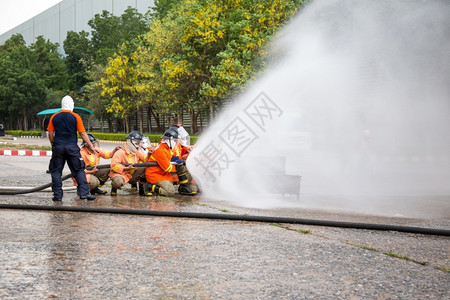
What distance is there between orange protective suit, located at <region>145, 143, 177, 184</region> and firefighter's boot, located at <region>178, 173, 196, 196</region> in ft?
0.97

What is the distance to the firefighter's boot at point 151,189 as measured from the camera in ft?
30.7

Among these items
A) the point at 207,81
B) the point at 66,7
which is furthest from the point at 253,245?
the point at 66,7

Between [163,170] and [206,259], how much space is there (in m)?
4.81

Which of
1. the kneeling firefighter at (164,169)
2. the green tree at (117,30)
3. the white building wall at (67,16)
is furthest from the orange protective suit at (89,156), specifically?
the white building wall at (67,16)

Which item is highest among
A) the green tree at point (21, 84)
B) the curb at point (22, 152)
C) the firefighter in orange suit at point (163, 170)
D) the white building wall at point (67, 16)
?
the white building wall at point (67, 16)

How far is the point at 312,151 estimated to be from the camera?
1478cm

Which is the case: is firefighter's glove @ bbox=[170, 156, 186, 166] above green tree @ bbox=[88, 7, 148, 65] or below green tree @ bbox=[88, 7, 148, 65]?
below

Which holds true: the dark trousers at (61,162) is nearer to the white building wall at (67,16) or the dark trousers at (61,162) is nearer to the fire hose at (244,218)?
the fire hose at (244,218)

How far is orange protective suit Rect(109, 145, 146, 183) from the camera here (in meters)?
9.21

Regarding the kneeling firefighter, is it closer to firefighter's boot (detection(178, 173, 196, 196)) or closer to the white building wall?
firefighter's boot (detection(178, 173, 196, 196))

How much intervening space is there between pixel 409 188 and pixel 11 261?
33.2ft

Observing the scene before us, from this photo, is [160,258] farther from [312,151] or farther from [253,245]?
[312,151]

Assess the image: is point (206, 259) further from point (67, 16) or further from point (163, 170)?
point (67, 16)

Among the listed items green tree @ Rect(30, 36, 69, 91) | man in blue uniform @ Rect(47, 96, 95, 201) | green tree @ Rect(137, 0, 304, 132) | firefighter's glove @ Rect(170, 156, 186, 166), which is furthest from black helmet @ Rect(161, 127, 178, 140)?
green tree @ Rect(30, 36, 69, 91)
